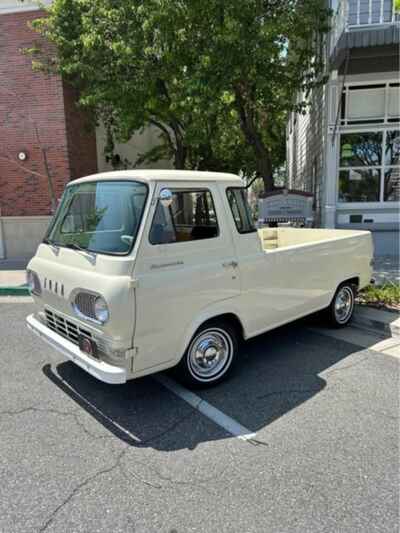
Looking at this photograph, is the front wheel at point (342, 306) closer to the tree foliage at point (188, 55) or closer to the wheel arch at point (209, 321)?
the wheel arch at point (209, 321)

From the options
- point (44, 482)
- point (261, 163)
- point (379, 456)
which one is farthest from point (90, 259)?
point (261, 163)

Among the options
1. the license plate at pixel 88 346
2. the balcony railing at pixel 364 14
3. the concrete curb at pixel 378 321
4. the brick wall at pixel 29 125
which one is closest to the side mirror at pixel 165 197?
the license plate at pixel 88 346

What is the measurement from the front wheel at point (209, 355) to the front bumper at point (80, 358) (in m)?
0.70

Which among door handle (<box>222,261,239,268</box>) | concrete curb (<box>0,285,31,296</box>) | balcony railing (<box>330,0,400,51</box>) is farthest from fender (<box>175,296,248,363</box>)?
balcony railing (<box>330,0,400,51</box>)

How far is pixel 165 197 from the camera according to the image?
3010 millimetres

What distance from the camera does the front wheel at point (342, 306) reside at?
4.86 meters

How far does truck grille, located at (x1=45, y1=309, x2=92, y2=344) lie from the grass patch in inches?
176

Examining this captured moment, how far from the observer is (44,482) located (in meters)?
2.41

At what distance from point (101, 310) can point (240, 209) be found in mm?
1653

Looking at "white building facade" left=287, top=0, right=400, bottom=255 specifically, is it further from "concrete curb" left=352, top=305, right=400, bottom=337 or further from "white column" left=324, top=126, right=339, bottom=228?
"concrete curb" left=352, top=305, right=400, bottom=337

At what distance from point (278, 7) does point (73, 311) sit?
8.55 m

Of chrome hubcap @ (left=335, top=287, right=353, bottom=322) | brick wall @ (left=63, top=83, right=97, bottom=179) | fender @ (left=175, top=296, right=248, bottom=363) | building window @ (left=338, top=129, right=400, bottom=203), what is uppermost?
brick wall @ (left=63, top=83, right=97, bottom=179)

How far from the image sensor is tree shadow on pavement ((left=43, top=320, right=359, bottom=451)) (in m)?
2.92

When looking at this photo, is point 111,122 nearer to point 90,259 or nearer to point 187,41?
point 187,41
